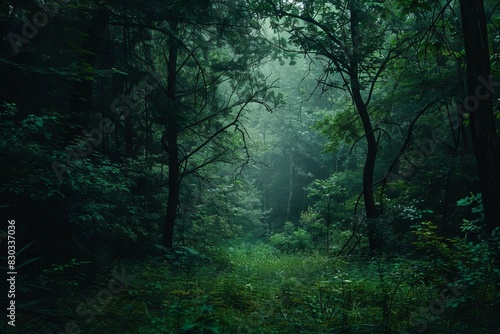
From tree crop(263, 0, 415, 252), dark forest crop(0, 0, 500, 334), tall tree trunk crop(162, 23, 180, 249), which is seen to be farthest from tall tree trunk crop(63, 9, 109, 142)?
tree crop(263, 0, 415, 252)

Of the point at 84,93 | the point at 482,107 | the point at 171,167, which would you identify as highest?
the point at 84,93

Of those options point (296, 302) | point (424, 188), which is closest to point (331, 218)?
point (424, 188)

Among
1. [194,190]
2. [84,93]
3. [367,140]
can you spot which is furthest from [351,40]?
[194,190]

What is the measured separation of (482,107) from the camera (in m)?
4.83

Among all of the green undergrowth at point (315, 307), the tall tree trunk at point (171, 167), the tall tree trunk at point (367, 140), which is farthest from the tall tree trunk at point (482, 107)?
the tall tree trunk at point (171, 167)

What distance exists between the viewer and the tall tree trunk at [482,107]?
4719mm

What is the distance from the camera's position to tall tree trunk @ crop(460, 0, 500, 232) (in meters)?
4.72

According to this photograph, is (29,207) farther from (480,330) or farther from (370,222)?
(370,222)

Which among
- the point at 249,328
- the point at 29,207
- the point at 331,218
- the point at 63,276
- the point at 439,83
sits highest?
the point at 439,83

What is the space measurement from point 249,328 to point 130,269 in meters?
4.41

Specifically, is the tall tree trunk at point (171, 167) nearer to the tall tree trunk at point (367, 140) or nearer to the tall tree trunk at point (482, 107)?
the tall tree trunk at point (367, 140)

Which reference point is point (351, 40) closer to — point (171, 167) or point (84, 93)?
point (171, 167)

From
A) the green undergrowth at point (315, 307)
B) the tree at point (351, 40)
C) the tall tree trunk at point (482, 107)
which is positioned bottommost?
the green undergrowth at point (315, 307)

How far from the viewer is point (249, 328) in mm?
4277
